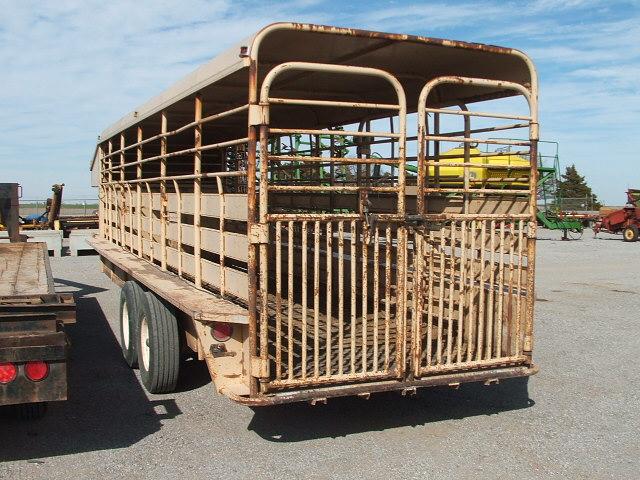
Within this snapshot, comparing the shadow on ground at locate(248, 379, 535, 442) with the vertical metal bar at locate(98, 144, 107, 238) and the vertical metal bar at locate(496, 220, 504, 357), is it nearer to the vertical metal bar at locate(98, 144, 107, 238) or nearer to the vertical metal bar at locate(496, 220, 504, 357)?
the vertical metal bar at locate(496, 220, 504, 357)

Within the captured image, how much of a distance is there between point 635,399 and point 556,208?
77.8 ft

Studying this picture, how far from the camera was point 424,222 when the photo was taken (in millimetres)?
4641

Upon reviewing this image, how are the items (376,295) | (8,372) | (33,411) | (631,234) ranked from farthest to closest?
(631,234), (33,411), (376,295), (8,372)

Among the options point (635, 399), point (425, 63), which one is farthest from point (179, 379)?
point (635, 399)

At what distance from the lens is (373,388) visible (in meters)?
4.47

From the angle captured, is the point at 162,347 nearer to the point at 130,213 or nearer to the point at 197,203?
the point at 197,203

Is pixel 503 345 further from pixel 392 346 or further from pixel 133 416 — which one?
pixel 133 416

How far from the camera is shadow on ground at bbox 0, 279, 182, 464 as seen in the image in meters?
4.59

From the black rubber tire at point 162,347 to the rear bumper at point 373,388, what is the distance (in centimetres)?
134

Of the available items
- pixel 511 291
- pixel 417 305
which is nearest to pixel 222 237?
pixel 417 305

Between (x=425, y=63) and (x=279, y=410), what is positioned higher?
(x=425, y=63)

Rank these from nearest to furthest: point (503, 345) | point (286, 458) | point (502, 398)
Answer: point (286, 458)
point (503, 345)
point (502, 398)

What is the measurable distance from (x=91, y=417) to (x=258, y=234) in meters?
2.21

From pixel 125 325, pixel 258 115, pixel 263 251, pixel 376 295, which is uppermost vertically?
pixel 258 115
